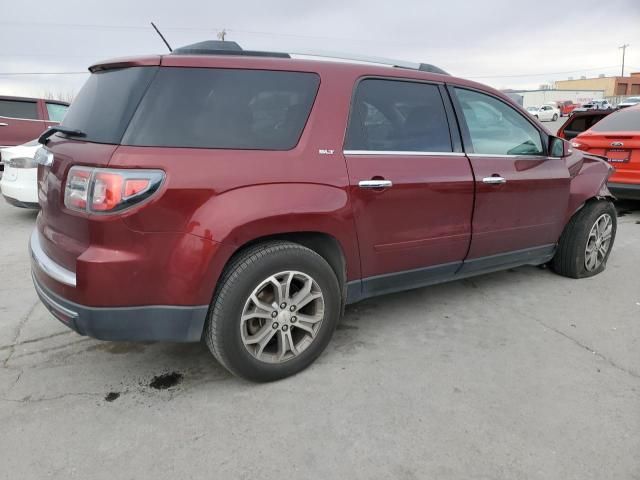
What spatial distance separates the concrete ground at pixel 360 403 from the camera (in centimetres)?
214

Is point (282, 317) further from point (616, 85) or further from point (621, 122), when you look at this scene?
point (616, 85)

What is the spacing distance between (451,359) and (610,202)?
2.75m

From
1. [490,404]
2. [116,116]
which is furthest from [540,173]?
[116,116]

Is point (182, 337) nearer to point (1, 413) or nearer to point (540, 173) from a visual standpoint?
point (1, 413)

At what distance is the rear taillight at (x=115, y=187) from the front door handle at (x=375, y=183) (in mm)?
1129

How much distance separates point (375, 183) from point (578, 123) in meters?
7.53

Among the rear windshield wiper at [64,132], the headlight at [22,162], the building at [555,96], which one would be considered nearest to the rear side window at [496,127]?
the rear windshield wiper at [64,132]

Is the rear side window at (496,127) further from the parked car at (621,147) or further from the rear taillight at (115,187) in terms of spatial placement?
the parked car at (621,147)

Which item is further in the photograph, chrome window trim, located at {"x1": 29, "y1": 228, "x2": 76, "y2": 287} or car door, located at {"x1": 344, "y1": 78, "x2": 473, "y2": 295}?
car door, located at {"x1": 344, "y1": 78, "x2": 473, "y2": 295}

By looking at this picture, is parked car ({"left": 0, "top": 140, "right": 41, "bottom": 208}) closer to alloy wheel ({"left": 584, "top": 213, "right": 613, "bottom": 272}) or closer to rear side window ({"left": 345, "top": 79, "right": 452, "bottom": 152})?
rear side window ({"left": 345, "top": 79, "right": 452, "bottom": 152})

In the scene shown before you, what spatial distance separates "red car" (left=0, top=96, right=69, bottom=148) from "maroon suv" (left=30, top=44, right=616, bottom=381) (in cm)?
772

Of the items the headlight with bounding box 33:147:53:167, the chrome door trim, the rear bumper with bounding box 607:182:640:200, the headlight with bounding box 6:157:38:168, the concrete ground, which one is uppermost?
the headlight with bounding box 33:147:53:167

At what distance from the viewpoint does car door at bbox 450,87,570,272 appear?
3.47 metres

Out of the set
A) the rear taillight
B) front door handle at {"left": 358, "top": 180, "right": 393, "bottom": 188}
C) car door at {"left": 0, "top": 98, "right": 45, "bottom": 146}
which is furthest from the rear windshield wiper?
car door at {"left": 0, "top": 98, "right": 45, "bottom": 146}
